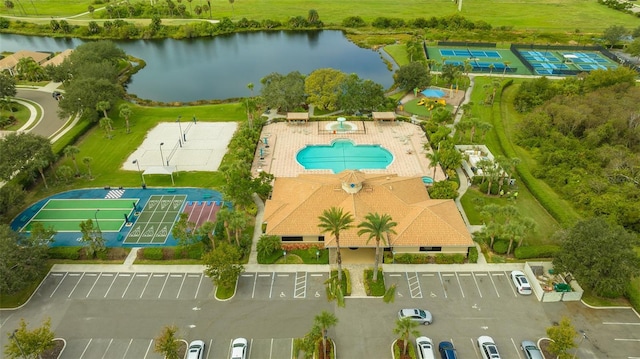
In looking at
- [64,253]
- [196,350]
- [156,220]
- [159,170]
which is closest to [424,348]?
[196,350]

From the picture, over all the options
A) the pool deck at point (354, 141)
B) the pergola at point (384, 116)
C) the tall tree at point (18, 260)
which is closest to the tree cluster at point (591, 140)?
the pool deck at point (354, 141)

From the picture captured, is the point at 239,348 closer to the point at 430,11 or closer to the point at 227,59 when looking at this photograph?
the point at 227,59

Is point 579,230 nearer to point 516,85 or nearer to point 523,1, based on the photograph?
point 516,85

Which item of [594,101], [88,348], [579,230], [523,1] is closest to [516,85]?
[594,101]

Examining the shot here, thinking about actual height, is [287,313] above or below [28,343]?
below

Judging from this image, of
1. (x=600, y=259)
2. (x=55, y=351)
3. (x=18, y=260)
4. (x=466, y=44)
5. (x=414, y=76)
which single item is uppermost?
(x=414, y=76)
